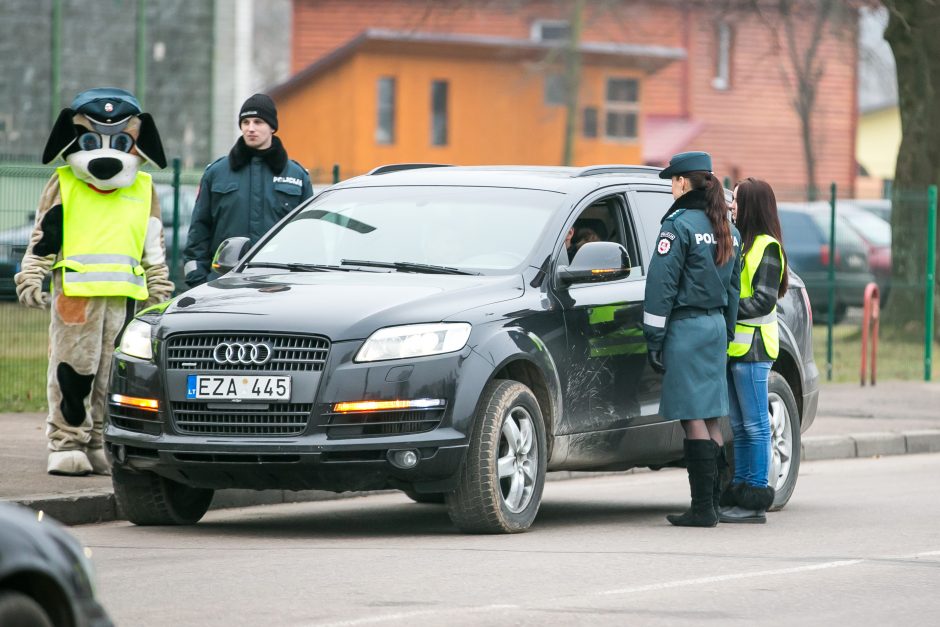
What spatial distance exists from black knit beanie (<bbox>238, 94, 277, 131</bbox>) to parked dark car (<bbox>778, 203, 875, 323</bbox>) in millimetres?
13677

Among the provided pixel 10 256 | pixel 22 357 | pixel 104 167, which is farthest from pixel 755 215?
pixel 22 357

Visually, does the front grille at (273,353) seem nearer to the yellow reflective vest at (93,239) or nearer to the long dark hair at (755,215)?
the yellow reflective vest at (93,239)

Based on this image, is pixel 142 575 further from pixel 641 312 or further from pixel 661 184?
pixel 661 184

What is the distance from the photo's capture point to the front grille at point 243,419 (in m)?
8.88

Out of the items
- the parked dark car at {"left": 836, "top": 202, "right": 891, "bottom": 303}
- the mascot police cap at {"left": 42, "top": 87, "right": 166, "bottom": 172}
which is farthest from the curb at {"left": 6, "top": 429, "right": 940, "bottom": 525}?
the parked dark car at {"left": 836, "top": 202, "right": 891, "bottom": 303}

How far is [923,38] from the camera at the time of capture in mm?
25766

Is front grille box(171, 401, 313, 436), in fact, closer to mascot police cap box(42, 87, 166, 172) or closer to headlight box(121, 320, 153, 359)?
headlight box(121, 320, 153, 359)

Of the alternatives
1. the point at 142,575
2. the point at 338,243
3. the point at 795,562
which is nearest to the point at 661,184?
the point at 338,243

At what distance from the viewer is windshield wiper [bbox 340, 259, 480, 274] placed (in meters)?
9.72

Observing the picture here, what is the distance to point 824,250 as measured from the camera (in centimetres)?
2533

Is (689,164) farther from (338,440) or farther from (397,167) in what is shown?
(338,440)

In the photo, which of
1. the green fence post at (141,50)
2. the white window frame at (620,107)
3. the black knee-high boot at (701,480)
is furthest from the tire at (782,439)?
the white window frame at (620,107)

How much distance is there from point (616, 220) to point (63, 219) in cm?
308

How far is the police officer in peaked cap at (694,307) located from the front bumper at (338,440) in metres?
1.23
